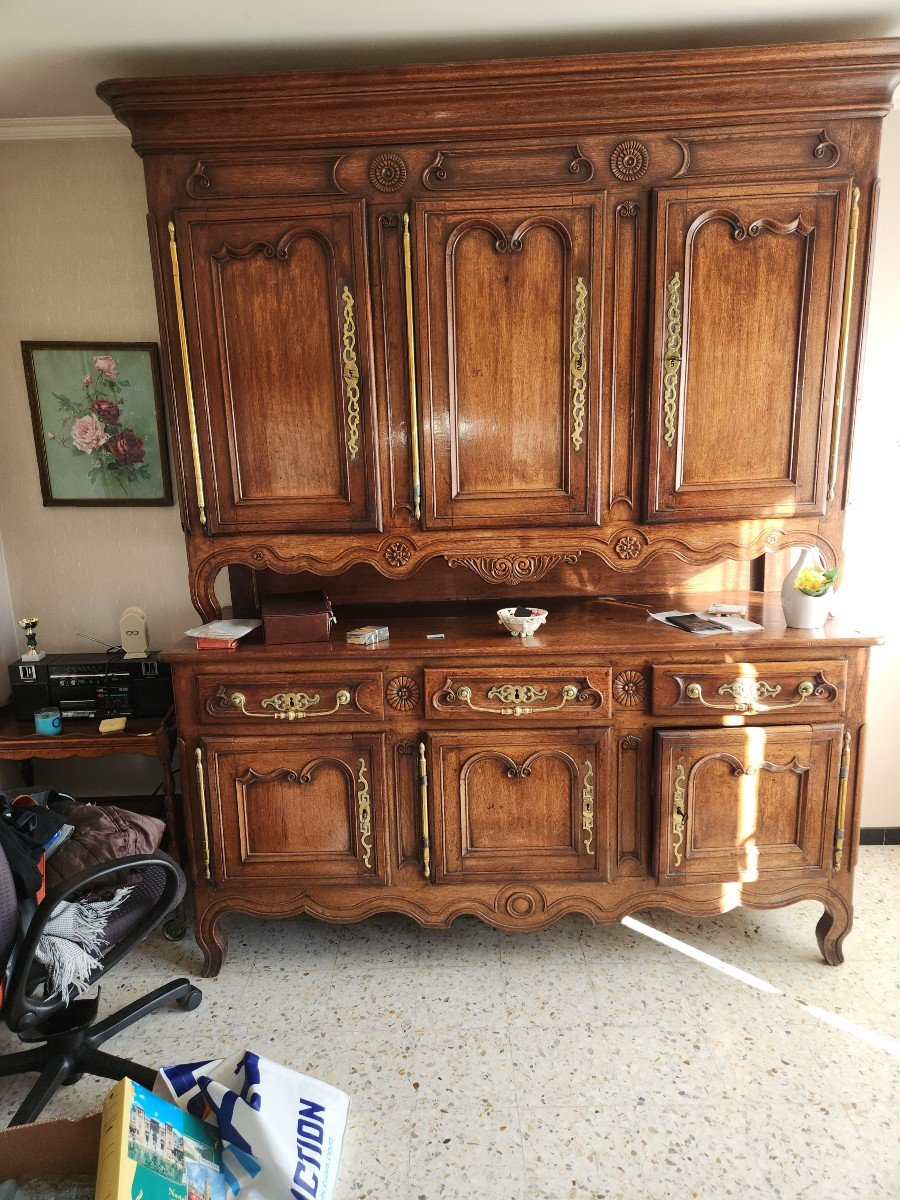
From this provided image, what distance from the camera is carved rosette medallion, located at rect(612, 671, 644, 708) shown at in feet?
6.72

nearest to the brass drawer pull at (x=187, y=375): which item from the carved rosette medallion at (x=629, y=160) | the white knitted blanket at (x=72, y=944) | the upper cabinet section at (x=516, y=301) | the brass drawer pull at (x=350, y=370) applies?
the upper cabinet section at (x=516, y=301)

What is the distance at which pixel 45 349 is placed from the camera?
8.26 ft

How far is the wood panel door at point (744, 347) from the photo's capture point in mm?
1929

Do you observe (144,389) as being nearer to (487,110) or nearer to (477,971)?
(487,110)

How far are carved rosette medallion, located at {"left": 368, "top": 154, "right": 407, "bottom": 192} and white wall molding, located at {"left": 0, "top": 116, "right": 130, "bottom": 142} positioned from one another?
104 centimetres

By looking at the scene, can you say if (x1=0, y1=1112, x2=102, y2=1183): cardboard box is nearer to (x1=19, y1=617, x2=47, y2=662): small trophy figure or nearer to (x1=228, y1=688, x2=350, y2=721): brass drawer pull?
(x1=228, y1=688, x2=350, y2=721): brass drawer pull

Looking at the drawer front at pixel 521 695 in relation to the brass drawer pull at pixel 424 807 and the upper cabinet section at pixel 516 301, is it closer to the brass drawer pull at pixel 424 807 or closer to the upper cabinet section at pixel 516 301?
the brass drawer pull at pixel 424 807

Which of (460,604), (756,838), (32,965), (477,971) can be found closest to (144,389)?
(460,604)

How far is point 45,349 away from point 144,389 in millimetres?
Answer: 363

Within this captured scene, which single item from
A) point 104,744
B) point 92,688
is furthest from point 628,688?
point 92,688

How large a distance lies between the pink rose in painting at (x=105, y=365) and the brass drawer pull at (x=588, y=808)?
206 centimetres

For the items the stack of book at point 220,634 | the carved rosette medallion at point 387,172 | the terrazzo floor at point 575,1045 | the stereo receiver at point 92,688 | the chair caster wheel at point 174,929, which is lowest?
the terrazzo floor at point 575,1045

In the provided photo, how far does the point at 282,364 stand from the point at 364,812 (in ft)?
4.29

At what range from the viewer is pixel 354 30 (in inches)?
73.2
